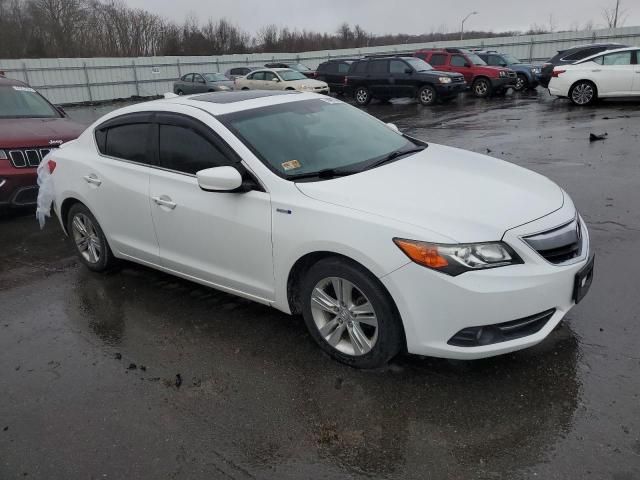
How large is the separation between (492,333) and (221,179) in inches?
76.0

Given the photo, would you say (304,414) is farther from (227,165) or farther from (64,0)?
(64,0)

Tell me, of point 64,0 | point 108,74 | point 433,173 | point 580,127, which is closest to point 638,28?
point 580,127

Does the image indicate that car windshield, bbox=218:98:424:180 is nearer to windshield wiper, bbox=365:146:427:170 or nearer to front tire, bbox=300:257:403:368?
windshield wiper, bbox=365:146:427:170

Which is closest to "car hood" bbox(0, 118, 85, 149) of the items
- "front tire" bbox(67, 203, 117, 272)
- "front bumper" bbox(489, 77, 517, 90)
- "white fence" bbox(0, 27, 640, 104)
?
"front tire" bbox(67, 203, 117, 272)

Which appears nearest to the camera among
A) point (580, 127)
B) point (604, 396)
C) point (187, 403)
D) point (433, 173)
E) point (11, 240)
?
point (604, 396)

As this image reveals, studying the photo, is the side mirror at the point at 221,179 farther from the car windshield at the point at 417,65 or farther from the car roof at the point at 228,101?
the car windshield at the point at 417,65

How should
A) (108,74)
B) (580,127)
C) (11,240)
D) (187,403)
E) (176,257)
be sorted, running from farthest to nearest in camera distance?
1. (108,74)
2. (580,127)
3. (11,240)
4. (176,257)
5. (187,403)

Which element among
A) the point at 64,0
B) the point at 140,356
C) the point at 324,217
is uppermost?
the point at 64,0

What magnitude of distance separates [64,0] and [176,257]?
59.4 m

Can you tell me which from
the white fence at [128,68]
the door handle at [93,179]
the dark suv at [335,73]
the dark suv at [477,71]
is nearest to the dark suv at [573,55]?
the dark suv at [477,71]

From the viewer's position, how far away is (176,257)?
422 centimetres

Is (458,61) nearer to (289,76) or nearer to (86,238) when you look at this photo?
(289,76)

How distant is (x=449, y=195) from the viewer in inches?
129

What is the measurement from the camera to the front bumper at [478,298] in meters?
2.85
